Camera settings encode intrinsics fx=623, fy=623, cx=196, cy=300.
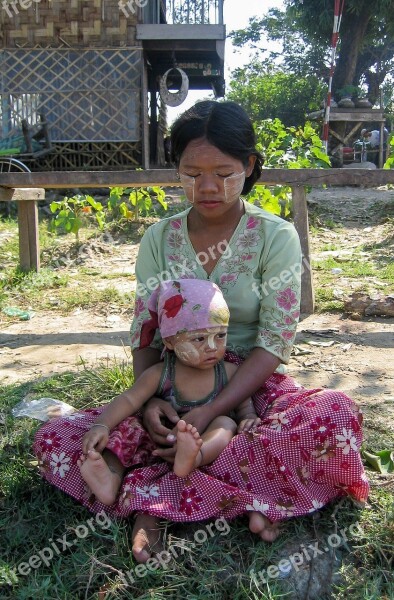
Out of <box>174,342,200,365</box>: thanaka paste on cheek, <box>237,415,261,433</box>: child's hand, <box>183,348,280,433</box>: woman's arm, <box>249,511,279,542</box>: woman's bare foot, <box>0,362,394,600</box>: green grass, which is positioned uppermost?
<box>174,342,200,365</box>: thanaka paste on cheek

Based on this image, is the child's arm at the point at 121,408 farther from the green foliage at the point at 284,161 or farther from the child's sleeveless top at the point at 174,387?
the green foliage at the point at 284,161

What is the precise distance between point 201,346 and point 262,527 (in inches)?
23.3

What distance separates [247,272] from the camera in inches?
92.9

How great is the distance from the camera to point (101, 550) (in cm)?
193

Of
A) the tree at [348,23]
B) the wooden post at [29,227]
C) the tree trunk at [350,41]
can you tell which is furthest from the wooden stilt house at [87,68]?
the tree trunk at [350,41]

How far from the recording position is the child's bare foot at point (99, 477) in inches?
74.2

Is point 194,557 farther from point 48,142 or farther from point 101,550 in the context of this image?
point 48,142

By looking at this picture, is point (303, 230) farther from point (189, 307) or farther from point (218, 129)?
point (189, 307)

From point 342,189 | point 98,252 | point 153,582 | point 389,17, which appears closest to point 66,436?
point 153,582

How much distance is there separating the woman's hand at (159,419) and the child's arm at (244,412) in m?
0.23

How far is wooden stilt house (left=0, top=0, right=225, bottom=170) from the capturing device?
35.4 ft

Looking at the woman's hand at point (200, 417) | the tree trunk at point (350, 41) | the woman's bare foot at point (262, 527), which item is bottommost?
the woman's bare foot at point (262, 527)

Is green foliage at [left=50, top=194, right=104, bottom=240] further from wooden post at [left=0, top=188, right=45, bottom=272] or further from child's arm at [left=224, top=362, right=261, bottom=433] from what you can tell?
child's arm at [left=224, top=362, right=261, bottom=433]

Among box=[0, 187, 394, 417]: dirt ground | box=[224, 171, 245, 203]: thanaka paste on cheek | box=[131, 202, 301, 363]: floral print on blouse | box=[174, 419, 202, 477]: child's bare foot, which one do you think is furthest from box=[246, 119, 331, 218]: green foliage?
box=[174, 419, 202, 477]: child's bare foot
